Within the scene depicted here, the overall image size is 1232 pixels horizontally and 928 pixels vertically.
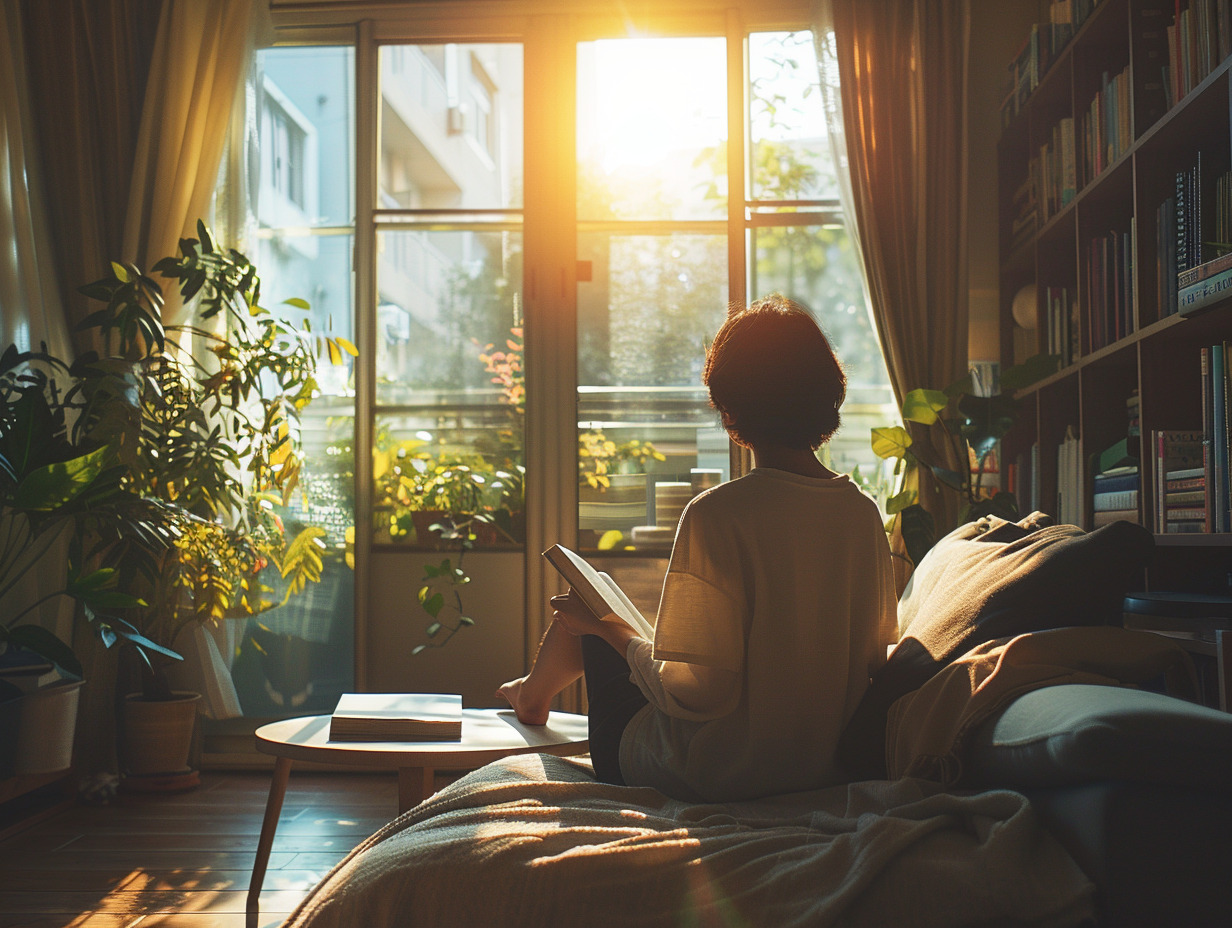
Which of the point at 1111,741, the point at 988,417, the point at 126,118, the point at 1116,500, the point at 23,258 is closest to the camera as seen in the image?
the point at 1111,741

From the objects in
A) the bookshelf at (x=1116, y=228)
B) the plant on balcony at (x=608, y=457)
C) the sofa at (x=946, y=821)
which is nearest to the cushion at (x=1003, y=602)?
the sofa at (x=946, y=821)

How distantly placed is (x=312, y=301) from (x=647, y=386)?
51.1 inches

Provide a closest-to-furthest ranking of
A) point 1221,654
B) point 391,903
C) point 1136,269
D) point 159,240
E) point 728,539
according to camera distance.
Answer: point 391,903, point 728,539, point 1221,654, point 1136,269, point 159,240

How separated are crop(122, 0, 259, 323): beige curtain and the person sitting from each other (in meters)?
Answer: 2.62

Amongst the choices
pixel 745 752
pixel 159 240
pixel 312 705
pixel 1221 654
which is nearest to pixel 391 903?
pixel 745 752

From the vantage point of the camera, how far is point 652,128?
3494mm

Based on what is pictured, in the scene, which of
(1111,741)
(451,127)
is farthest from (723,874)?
(451,127)

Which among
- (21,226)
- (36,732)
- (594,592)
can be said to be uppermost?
(21,226)

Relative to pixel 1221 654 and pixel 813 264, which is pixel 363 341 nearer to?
pixel 813 264

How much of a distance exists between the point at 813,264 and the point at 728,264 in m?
0.31

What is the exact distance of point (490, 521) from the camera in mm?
3428

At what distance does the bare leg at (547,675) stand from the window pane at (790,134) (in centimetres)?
217

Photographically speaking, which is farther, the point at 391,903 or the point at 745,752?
the point at 745,752

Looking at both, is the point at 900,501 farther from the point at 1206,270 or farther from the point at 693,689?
the point at 693,689
